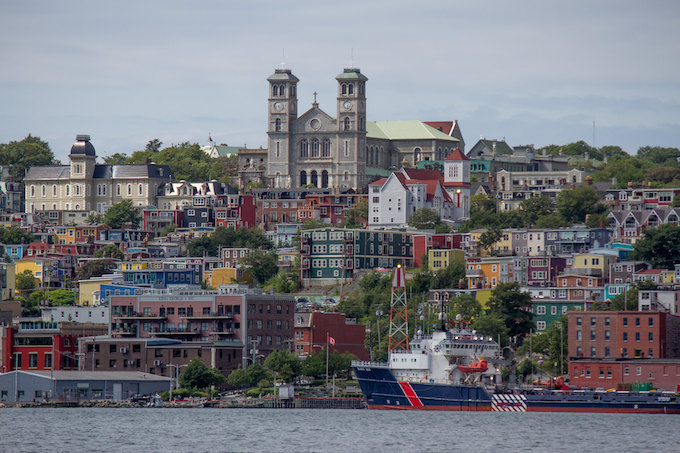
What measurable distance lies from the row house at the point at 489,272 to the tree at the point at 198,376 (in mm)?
41695

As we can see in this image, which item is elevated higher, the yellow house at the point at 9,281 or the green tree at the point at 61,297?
the yellow house at the point at 9,281

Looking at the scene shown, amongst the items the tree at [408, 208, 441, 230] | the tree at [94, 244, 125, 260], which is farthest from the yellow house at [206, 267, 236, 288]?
the tree at [408, 208, 441, 230]

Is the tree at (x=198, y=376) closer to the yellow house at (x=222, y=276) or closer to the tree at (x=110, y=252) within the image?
the yellow house at (x=222, y=276)

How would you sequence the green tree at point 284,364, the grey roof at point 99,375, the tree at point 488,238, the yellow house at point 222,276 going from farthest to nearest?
the tree at point 488,238, the yellow house at point 222,276, the green tree at point 284,364, the grey roof at point 99,375

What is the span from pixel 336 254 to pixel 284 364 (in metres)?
48.7

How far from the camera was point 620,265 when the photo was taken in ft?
543

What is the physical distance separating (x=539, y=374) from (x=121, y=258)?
224 feet

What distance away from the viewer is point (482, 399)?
12300cm

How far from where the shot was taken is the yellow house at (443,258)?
178 metres

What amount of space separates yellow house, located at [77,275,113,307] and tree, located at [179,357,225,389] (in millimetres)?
35880

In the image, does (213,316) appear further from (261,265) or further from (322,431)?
(261,265)

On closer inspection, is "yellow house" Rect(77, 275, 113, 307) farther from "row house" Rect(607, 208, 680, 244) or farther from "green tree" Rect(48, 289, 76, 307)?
"row house" Rect(607, 208, 680, 244)

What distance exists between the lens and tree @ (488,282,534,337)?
148m

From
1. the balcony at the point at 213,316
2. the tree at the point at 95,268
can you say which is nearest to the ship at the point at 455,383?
the balcony at the point at 213,316
